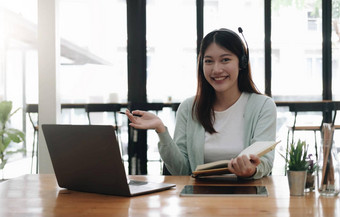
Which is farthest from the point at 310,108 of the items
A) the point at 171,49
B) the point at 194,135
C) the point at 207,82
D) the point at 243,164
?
the point at 243,164

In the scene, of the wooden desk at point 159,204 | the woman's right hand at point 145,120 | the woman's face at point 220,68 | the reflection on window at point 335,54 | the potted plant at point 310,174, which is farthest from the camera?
the reflection on window at point 335,54

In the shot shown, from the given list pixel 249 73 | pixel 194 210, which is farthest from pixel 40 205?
pixel 249 73

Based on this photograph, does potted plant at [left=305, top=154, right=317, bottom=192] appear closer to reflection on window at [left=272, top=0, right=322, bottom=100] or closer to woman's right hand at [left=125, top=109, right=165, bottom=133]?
woman's right hand at [left=125, top=109, right=165, bottom=133]

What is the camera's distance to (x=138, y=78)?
5.41 metres

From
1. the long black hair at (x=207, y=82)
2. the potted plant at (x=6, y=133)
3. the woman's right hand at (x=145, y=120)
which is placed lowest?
the potted plant at (x=6, y=133)

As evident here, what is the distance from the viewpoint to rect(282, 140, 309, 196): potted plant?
1.31 metres

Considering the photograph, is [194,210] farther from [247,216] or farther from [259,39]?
[259,39]

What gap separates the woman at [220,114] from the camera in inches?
74.7

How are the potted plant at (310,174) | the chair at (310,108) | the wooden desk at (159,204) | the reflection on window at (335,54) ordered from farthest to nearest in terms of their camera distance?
1. the reflection on window at (335,54)
2. the chair at (310,108)
3. the potted plant at (310,174)
4. the wooden desk at (159,204)

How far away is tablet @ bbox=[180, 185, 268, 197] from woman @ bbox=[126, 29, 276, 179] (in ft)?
1.35

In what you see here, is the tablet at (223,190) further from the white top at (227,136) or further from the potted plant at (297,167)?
the white top at (227,136)

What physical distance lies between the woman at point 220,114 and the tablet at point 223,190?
1.35ft

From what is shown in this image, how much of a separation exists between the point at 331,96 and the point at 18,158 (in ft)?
12.0

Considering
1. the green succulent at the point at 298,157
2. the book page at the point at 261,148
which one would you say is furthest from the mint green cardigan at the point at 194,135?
the green succulent at the point at 298,157
